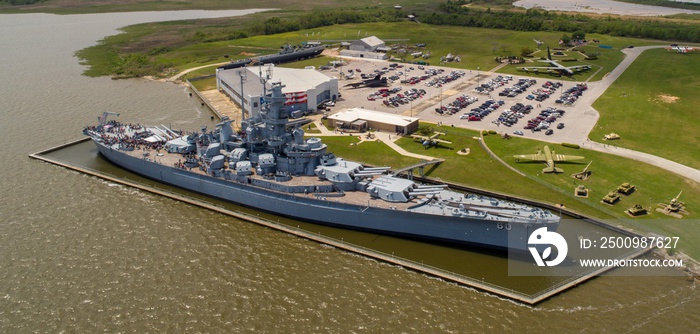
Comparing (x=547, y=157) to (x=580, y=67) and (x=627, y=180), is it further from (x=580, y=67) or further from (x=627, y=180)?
(x=580, y=67)

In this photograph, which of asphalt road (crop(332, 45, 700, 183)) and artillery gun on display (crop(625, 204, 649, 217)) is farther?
asphalt road (crop(332, 45, 700, 183))

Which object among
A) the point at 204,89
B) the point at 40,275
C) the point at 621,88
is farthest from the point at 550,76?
the point at 40,275

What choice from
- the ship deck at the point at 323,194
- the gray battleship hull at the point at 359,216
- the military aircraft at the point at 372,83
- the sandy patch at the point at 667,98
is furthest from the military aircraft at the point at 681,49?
the ship deck at the point at 323,194

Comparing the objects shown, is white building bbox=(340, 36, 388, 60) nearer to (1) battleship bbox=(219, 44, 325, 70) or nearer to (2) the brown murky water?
(1) battleship bbox=(219, 44, 325, 70)

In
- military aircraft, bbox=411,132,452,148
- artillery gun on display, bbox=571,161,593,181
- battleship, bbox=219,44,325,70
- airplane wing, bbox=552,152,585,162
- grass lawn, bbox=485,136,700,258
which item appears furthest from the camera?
battleship, bbox=219,44,325,70

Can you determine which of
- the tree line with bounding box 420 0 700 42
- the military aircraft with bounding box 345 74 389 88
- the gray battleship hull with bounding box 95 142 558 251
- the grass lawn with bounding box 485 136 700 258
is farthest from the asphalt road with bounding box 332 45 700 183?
the tree line with bounding box 420 0 700 42

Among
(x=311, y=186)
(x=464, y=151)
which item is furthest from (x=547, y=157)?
(x=311, y=186)

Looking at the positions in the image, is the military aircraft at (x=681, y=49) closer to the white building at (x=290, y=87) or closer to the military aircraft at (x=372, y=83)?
the military aircraft at (x=372, y=83)
